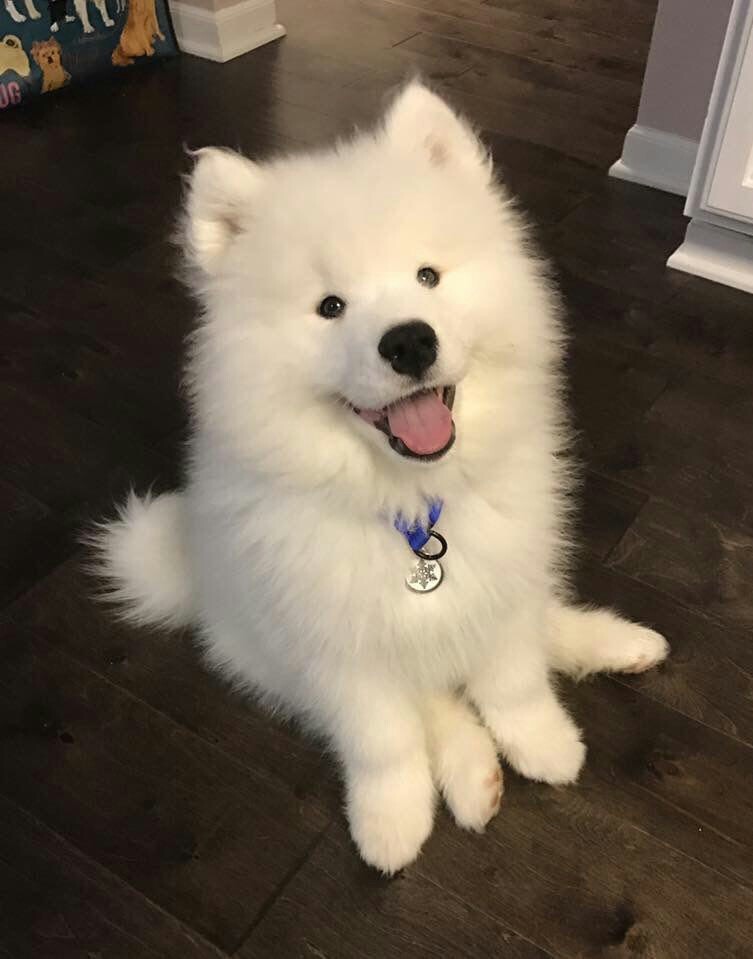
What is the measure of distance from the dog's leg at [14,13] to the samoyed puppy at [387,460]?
8.30 feet

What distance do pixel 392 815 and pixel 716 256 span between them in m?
1.87

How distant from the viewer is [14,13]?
125 inches

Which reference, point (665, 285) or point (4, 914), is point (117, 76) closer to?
point (665, 285)

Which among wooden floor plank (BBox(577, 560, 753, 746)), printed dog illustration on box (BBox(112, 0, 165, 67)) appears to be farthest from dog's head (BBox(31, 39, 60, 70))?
wooden floor plank (BBox(577, 560, 753, 746))

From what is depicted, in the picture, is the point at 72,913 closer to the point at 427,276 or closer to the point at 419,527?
the point at 419,527

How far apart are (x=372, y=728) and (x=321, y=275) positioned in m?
0.65

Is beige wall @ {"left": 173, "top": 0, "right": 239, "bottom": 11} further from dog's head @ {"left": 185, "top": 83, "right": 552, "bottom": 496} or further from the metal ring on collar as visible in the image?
the metal ring on collar

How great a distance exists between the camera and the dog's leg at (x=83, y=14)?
3.31 m

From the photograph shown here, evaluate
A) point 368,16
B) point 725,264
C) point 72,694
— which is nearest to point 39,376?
point 72,694

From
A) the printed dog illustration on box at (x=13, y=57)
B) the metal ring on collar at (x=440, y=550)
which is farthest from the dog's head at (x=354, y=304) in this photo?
the printed dog illustration on box at (x=13, y=57)

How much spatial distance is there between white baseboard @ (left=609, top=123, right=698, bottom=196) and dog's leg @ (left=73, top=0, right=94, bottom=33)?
199cm

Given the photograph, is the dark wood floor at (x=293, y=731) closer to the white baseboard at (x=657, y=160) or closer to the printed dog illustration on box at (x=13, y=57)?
the white baseboard at (x=657, y=160)

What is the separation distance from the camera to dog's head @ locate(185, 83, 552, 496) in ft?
3.29

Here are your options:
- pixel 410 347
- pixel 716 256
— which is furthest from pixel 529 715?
pixel 716 256
